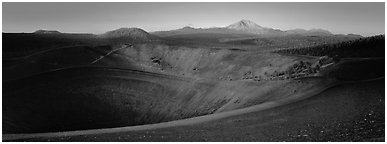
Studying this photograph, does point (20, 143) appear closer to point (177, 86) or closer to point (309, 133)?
point (309, 133)

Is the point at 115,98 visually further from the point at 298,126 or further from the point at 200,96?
the point at 298,126

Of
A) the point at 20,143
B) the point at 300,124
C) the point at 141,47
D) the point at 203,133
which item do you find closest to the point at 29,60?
the point at 141,47

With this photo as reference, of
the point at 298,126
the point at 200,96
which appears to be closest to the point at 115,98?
the point at 200,96

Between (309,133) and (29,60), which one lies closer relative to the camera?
(309,133)

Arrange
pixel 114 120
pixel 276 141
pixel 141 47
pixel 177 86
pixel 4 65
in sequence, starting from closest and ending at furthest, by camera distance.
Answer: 1. pixel 276 141
2. pixel 114 120
3. pixel 177 86
4. pixel 4 65
5. pixel 141 47

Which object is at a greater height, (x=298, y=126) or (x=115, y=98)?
(x=298, y=126)

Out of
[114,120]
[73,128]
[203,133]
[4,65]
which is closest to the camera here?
[203,133]

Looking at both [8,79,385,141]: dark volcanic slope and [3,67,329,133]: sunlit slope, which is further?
[3,67,329,133]: sunlit slope

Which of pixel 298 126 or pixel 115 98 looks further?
pixel 115 98

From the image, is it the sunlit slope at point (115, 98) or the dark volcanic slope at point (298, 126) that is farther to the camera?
the sunlit slope at point (115, 98)

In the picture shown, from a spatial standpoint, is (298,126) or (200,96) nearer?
(298,126)

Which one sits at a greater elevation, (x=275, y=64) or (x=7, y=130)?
(x=275, y=64)
